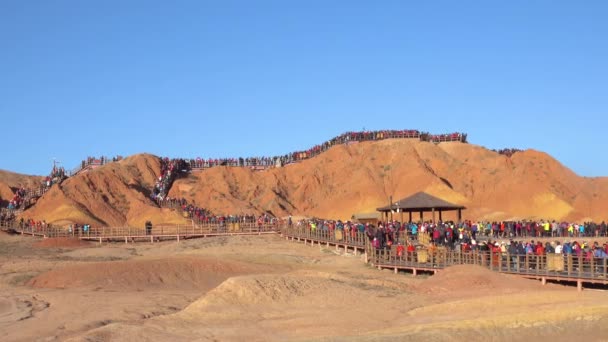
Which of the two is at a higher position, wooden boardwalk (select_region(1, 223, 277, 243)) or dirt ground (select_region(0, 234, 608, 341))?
wooden boardwalk (select_region(1, 223, 277, 243))

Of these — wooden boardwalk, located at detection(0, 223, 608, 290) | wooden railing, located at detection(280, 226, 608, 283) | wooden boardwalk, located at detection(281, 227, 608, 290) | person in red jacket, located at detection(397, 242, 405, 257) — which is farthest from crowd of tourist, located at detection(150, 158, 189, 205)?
person in red jacket, located at detection(397, 242, 405, 257)

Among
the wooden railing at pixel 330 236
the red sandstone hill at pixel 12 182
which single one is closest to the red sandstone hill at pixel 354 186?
the red sandstone hill at pixel 12 182

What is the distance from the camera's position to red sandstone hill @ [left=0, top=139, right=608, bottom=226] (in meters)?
75.3

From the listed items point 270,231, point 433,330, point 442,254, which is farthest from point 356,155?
point 433,330

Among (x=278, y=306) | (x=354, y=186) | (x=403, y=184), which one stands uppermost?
(x=403, y=184)

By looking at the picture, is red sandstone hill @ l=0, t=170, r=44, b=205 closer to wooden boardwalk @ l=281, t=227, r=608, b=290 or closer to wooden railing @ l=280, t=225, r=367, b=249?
wooden railing @ l=280, t=225, r=367, b=249

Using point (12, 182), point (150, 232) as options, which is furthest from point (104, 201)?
point (12, 182)

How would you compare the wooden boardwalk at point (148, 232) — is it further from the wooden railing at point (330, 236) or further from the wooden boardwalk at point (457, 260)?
the wooden railing at point (330, 236)

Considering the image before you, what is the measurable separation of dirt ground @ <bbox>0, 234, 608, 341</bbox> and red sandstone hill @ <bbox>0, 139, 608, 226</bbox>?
134 feet

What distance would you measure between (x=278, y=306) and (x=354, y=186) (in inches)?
2383

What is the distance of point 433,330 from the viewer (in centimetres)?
1766

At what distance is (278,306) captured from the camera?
73.8 ft

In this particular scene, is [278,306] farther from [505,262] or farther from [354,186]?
[354,186]

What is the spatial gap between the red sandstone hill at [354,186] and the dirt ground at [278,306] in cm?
4076
